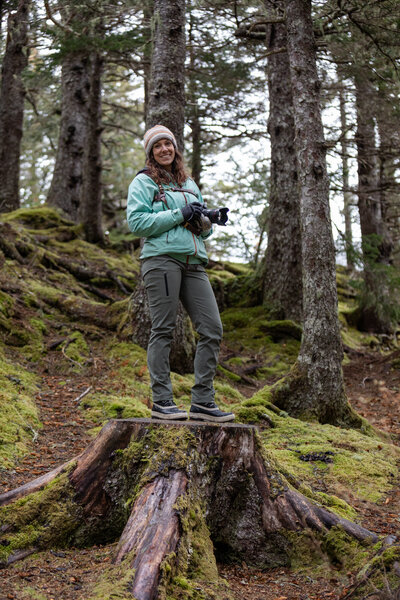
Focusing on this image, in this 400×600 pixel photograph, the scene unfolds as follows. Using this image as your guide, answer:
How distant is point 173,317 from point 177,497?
1434 mm

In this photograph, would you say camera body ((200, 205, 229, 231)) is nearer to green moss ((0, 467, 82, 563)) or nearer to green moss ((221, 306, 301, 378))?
green moss ((0, 467, 82, 563))

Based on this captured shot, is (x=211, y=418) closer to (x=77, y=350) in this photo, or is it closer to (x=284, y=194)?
(x=77, y=350)

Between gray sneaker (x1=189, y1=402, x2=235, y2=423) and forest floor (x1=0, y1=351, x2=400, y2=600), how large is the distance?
1.01 m

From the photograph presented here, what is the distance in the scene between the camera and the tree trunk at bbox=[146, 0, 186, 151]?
24.8ft

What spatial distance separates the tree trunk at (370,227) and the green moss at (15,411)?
22.7 feet

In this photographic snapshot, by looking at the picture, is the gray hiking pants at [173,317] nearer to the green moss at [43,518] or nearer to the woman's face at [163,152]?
the woman's face at [163,152]

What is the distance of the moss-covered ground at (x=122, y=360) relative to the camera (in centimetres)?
489

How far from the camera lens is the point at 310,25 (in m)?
6.90

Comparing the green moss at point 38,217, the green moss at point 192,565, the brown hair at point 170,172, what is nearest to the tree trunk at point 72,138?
the green moss at point 38,217

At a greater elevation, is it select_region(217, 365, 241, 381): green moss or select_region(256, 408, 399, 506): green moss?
select_region(217, 365, 241, 381): green moss

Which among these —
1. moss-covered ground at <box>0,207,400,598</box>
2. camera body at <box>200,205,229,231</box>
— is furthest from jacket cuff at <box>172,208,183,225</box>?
Answer: moss-covered ground at <box>0,207,400,598</box>

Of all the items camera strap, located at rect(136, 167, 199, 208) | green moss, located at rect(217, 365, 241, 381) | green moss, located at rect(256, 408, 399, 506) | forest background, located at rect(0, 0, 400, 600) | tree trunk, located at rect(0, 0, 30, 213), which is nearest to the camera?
camera strap, located at rect(136, 167, 199, 208)

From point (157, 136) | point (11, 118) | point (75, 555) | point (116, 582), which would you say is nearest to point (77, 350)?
point (157, 136)

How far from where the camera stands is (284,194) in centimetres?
1091
